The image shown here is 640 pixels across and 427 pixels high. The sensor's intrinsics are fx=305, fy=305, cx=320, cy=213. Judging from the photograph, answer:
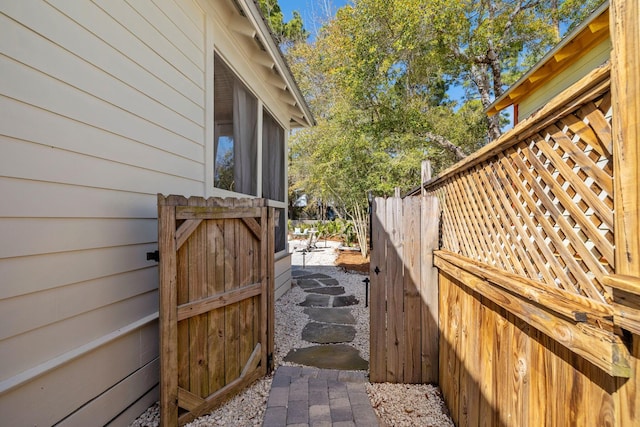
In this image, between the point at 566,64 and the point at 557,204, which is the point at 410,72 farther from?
the point at 557,204

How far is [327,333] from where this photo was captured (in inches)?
148

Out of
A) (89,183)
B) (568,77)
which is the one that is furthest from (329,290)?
(568,77)

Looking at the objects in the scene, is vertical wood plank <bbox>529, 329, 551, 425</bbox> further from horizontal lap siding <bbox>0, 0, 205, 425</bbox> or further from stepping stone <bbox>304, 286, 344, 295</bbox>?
stepping stone <bbox>304, 286, 344, 295</bbox>

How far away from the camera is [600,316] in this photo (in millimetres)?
859

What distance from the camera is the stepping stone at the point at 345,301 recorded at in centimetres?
489

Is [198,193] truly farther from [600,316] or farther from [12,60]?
[600,316]

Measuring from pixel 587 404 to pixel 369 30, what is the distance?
852 centimetres

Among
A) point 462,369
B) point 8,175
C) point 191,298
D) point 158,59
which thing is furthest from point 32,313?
point 462,369

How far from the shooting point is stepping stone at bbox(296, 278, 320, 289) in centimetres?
605

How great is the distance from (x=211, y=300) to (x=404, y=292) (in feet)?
5.13

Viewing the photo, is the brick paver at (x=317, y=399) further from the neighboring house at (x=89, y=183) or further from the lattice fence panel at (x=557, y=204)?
the lattice fence panel at (x=557, y=204)

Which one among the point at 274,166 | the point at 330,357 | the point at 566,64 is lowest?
the point at 330,357

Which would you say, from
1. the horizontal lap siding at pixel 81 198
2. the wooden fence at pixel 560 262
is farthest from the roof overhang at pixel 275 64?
the wooden fence at pixel 560 262

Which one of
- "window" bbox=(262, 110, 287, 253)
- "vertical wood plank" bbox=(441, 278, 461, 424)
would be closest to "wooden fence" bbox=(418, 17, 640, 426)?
"vertical wood plank" bbox=(441, 278, 461, 424)
